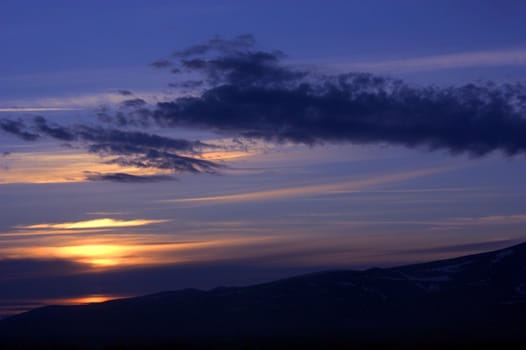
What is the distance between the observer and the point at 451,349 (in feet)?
369

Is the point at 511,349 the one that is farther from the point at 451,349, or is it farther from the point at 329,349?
the point at 329,349

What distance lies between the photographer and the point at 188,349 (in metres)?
140

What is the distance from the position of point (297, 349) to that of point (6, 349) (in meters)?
45.7

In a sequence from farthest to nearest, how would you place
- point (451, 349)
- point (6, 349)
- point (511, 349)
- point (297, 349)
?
point (297, 349), point (6, 349), point (451, 349), point (511, 349)

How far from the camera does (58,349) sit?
14025 centimetres

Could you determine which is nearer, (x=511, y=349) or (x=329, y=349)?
(x=511, y=349)

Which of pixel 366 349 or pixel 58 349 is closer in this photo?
pixel 366 349

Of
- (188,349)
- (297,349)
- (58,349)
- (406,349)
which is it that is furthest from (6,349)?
(406,349)

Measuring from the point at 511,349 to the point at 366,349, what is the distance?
35.5 metres

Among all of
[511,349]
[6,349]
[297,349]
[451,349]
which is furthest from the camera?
[297,349]

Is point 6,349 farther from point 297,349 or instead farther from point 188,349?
point 297,349

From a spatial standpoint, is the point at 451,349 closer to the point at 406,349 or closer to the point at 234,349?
the point at 406,349

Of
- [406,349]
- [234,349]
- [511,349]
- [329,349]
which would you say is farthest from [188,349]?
[511,349]

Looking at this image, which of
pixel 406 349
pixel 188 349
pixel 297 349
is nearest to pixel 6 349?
pixel 188 349
